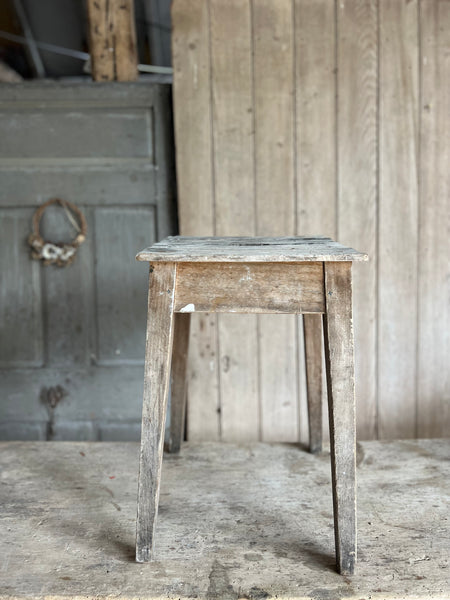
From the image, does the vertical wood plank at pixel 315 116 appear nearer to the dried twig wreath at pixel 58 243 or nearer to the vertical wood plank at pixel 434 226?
the vertical wood plank at pixel 434 226

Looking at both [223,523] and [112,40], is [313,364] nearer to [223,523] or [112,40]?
[223,523]

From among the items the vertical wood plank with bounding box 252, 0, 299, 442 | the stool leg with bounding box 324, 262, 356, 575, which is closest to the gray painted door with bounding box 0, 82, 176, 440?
the vertical wood plank with bounding box 252, 0, 299, 442

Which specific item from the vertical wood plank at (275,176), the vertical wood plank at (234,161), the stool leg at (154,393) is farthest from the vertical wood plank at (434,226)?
the stool leg at (154,393)

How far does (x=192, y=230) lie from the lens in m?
2.17

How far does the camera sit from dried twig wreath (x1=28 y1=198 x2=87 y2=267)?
2.23 metres

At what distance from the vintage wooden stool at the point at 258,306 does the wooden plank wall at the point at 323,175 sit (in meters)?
0.85

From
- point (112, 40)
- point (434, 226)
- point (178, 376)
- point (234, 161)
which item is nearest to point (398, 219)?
point (434, 226)

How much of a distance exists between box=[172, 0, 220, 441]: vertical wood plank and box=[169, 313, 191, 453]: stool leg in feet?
0.93

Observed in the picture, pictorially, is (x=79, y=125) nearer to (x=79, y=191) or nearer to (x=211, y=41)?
(x=79, y=191)

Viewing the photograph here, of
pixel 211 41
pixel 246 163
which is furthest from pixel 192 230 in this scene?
pixel 211 41

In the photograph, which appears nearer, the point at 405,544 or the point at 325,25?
the point at 405,544

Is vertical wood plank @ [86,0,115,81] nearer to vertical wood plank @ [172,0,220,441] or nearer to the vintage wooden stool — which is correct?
vertical wood plank @ [172,0,220,441]

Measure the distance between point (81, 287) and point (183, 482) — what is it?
34.1 inches

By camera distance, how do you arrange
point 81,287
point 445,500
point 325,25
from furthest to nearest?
point 81,287, point 325,25, point 445,500
